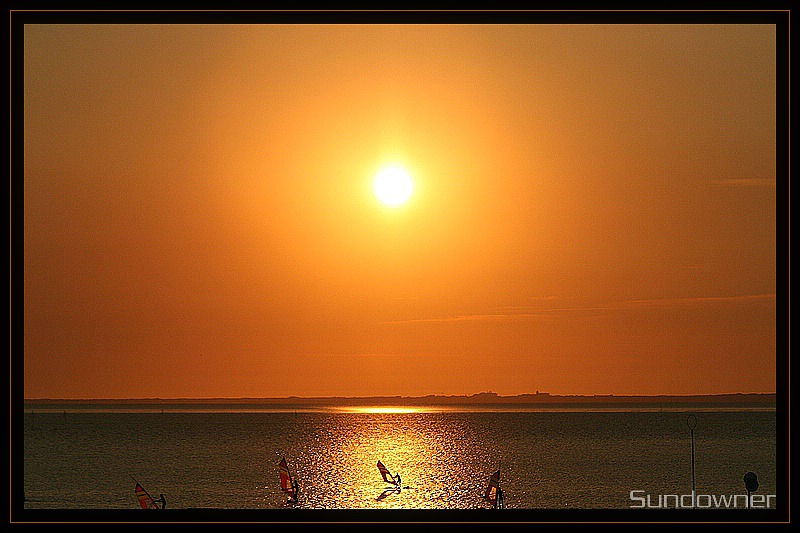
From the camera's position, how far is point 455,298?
7388 centimetres

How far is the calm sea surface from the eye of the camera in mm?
33125

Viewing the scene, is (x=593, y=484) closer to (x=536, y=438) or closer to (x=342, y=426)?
(x=536, y=438)

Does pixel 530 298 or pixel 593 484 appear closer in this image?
pixel 593 484

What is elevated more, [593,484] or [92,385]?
[92,385]

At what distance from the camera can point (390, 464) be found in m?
43.5

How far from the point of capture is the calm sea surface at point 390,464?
109 feet
